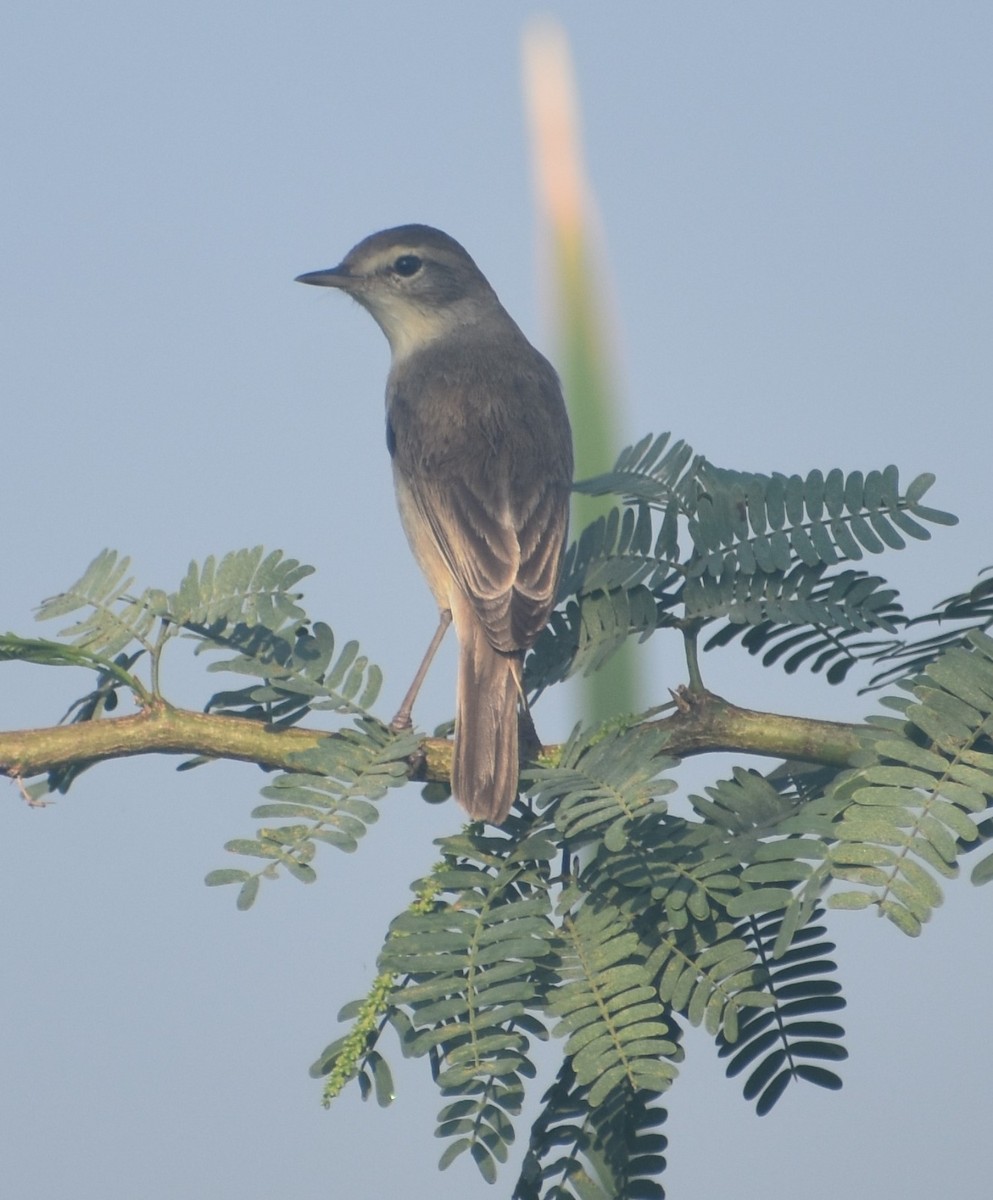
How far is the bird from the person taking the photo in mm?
3164

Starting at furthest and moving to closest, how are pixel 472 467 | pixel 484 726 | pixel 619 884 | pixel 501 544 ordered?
1. pixel 472 467
2. pixel 501 544
3. pixel 484 726
4. pixel 619 884

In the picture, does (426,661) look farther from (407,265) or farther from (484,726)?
(407,265)

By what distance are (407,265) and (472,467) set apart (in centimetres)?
209

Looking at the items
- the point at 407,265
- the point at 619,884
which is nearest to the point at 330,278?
the point at 407,265

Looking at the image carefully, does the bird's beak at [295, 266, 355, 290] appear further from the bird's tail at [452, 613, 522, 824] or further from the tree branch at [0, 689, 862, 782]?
the tree branch at [0, 689, 862, 782]

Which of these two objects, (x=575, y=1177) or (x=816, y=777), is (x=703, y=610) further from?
(x=575, y=1177)

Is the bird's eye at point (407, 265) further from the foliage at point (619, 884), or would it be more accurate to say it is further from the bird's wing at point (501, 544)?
the foliage at point (619, 884)

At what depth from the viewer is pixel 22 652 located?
228 cm

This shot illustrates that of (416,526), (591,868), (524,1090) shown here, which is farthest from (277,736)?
(416,526)

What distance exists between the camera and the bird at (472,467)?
10.4ft

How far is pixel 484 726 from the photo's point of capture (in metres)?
2.94

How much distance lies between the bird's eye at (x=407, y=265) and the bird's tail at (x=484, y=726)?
2.72m

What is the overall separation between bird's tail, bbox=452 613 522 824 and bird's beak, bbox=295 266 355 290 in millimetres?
2616

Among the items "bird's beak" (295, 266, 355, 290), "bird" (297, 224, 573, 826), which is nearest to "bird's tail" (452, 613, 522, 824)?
"bird" (297, 224, 573, 826)
